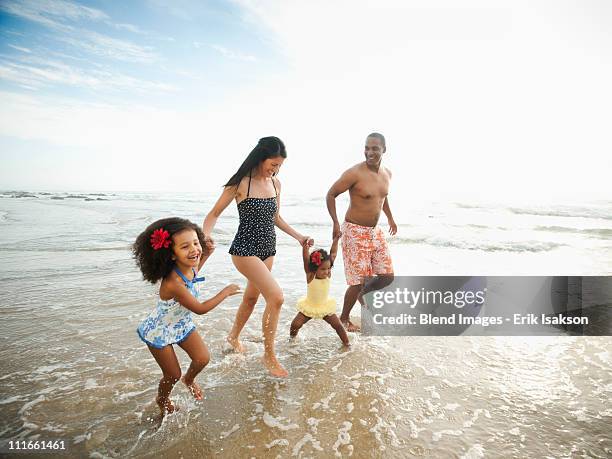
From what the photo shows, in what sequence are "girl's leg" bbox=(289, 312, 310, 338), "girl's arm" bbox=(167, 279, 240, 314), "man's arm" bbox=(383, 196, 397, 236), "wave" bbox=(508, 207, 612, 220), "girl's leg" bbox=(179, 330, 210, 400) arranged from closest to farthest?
"girl's arm" bbox=(167, 279, 240, 314), "girl's leg" bbox=(179, 330, 210, 400), "girl's leg" bbox=(289, 312, 310, 338), "man's arm" bbox=(383, 196, 397, 236), "wave" bbox=(508, 207, 612, 220)

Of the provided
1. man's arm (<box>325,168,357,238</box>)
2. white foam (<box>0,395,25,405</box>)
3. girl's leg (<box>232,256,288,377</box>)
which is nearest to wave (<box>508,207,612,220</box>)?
man's arm (<box>325,168,357,238</box>)

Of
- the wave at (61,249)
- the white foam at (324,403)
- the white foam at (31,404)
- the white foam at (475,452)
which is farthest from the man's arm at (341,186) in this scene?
the wave at (61,249)

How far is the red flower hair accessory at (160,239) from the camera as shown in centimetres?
253

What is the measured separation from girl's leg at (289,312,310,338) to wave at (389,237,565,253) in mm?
8353

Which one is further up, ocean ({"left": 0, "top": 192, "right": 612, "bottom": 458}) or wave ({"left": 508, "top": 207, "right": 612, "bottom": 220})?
wave ({"left": 508, "top": 207, "right": 612, "bottom": 220})

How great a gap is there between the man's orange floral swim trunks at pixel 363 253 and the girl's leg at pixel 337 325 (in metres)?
0.81

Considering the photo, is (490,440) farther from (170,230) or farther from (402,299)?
(402,299)

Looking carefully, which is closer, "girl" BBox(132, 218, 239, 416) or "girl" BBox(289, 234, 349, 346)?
"girl" BBox(132, 218, 239, 416)

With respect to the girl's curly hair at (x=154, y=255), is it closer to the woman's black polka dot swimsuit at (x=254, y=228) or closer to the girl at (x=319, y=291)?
the woman's black polka dot swimsuit at (x=254, y=228)

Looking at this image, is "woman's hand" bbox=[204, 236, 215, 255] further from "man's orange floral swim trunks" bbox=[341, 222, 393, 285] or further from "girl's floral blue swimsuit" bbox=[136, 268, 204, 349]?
"man's orange floral swim trunks" bbox=[341, 222, 393, 285]

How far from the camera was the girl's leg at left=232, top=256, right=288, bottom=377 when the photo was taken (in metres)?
3.31

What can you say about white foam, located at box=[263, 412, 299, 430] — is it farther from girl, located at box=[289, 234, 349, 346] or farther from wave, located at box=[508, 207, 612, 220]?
wave, located at box=[508, 207, 612, 220]
